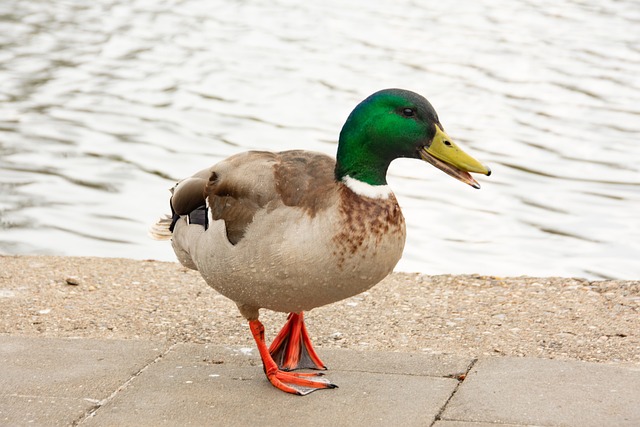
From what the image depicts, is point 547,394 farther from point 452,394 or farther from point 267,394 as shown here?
point 267,394

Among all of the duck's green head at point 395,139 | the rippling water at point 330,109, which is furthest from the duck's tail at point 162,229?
the rippling water at point 330,109

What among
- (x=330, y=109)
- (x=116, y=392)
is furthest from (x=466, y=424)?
(x=330, y=109)

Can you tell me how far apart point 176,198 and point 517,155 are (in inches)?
193

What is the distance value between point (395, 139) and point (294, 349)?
42.2 inches

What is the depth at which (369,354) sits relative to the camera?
4.69m

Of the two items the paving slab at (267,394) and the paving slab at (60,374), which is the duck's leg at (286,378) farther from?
the paving slab at (60,374)

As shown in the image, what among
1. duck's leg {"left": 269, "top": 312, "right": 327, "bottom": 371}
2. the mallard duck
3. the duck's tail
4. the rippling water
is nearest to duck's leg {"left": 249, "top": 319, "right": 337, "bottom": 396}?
the mallard duck

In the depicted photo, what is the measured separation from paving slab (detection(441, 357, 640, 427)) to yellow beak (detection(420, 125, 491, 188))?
2.62 ft

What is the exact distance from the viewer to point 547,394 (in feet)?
13.5

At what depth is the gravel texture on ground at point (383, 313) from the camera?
192 inches

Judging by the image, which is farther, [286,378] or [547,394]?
[286,378]

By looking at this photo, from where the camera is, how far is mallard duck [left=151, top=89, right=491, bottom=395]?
157 inches

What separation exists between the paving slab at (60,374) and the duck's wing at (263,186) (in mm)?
744

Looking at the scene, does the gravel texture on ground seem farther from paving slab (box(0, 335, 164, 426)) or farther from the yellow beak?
the yellow beak
